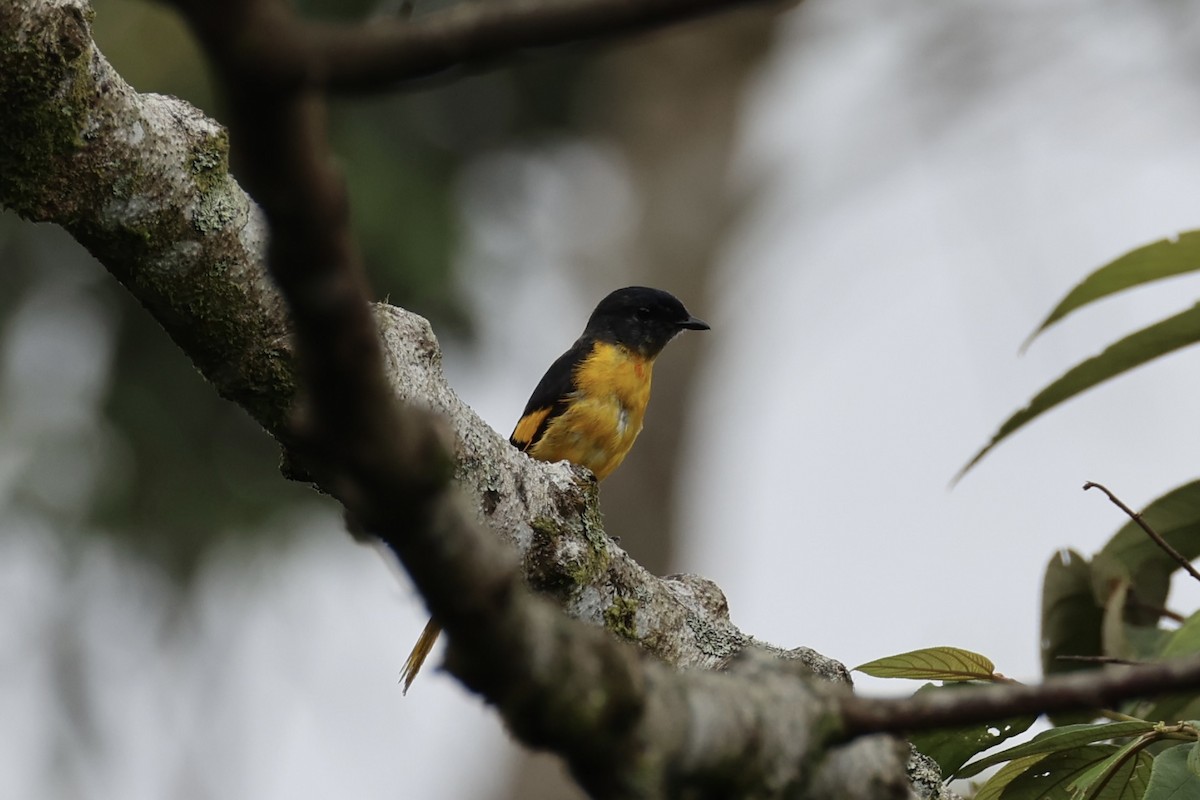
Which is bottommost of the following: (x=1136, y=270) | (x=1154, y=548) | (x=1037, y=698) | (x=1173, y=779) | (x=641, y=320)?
(x=1037, y=698)

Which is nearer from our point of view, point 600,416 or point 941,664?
point 941,664

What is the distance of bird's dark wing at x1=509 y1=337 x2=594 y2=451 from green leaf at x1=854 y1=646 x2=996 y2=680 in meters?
3.56

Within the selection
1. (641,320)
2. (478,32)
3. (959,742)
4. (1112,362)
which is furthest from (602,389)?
(478,32)

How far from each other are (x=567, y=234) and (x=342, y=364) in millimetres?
12948

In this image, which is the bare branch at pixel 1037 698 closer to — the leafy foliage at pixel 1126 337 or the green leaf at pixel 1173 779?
the green leaf at pixel 1173 779

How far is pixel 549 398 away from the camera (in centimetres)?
604

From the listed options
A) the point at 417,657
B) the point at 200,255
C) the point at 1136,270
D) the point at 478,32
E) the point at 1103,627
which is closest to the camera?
the point at 478,32

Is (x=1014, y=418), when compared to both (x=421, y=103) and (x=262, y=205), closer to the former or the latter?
(x=262, y=205)

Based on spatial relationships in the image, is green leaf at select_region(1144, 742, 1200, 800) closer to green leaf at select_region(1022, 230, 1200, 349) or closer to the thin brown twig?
the thin brown twig

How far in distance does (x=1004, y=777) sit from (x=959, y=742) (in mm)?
205

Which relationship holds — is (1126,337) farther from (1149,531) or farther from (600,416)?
(600,416)

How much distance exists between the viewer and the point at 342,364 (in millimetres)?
949

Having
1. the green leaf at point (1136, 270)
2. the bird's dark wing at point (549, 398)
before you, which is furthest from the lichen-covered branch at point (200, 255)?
the bird's dark wing at point (549, 398)

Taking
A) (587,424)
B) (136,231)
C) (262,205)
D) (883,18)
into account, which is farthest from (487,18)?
(883,18)
